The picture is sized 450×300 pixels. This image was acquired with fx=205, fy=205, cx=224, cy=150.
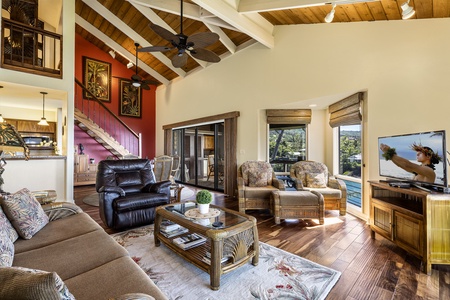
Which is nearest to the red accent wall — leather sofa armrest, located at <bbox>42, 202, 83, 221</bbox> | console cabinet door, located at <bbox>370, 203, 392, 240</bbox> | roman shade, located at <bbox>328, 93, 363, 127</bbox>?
leather sofa armrest, located at <bbox>42, 202, 83, 221</bbox>

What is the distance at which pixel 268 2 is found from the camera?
134 inches

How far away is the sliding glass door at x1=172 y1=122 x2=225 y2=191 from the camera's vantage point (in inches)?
236

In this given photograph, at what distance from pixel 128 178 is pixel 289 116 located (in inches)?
140

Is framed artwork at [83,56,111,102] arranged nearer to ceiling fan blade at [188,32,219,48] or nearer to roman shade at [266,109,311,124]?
ceiling fan blade at [188,32,219,48]

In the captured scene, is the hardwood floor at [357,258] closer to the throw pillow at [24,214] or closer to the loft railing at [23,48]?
the throw pillow at [24,214]

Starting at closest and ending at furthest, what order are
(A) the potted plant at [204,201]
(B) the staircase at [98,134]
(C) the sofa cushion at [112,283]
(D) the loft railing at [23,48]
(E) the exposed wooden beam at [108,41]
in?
1. (C) the sofa cushion at [112,283]
2. (A) the potted plant at [204,201]
3. (D) the loft railing at [23,48]
4. (E) the exposed wooden beam at [108,41]
5. (B) the staircase at [98,134]

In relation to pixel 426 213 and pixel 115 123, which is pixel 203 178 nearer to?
pixel 115 123

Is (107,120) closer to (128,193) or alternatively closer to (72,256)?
(128,193)

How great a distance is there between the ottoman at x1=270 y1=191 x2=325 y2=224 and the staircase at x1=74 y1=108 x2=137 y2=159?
4.95 meters

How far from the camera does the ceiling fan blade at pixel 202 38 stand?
288 centimetres

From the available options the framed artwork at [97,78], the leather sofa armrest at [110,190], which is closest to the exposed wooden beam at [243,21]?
the leather sofa armrest at [110,190]

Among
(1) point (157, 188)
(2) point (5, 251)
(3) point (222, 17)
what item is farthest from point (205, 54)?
(2) point (5, 251)

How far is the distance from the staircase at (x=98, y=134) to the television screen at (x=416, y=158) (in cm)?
625

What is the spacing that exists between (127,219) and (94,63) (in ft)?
23.1
